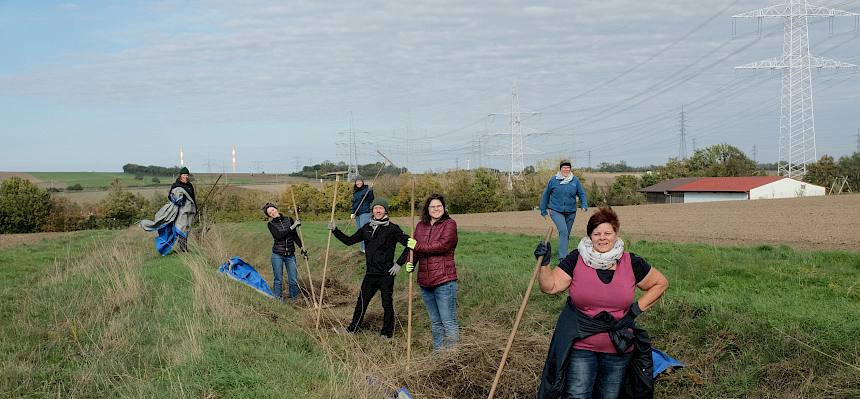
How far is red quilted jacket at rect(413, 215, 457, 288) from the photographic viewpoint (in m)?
7.36

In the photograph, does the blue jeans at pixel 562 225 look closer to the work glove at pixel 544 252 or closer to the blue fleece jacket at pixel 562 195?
the blue fleece jacket at pixel 562 195

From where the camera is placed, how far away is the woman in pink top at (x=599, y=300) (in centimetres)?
459

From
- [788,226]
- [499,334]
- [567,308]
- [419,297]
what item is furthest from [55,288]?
[788,226]

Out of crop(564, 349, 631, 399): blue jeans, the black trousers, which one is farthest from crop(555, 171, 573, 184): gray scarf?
crop(564, 349, 631, 399): blue jeans

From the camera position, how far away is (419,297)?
1094cm

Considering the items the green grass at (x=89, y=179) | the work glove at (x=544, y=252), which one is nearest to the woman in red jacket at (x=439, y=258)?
the work glove at (x=544, y=252)

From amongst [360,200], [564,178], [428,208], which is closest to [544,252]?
[428,208]

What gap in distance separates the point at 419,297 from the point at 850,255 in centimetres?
637

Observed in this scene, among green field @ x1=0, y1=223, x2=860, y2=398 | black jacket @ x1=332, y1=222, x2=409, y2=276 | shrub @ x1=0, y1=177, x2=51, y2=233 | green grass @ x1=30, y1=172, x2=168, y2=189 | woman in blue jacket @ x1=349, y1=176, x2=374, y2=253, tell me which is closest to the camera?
green field @ x1=0, y1=223, x2=860, y2=398

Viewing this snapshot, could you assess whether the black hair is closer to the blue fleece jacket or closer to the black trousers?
the black trousers

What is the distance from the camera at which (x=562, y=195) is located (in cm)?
1107

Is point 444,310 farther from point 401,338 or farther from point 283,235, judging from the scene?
point 283,235

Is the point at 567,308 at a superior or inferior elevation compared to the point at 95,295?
superior

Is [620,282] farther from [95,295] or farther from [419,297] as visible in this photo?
[95,295]
